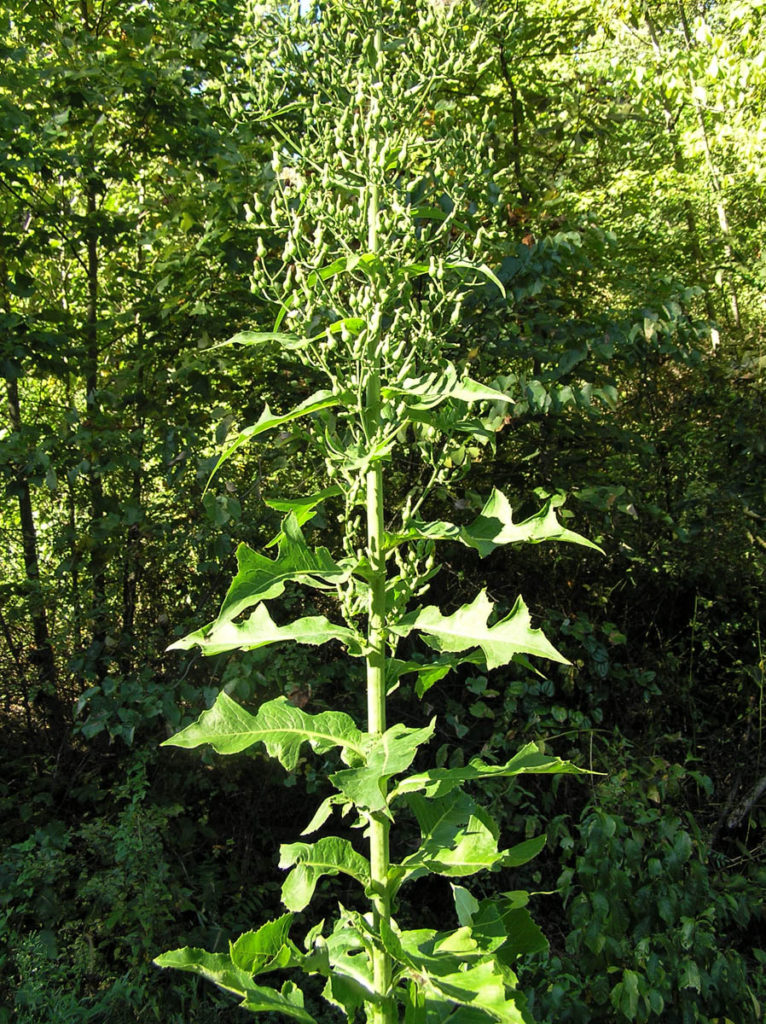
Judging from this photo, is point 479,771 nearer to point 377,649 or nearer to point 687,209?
point 377,649

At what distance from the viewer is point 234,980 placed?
1449mm

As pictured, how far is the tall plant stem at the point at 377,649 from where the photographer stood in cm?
161

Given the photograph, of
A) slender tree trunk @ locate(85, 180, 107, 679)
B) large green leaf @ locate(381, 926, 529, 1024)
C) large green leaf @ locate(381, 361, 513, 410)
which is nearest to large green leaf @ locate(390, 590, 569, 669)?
large green leaf @ locate(381, 361, 513, 410)

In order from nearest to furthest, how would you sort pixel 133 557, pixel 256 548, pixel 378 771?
1. pixel 378 771
2. pixel 256 548
3. pixel 133 557

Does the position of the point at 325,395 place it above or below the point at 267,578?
above

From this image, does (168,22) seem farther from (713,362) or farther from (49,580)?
(713,362)

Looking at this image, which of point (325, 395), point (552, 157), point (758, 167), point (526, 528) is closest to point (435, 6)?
point (325, 395)

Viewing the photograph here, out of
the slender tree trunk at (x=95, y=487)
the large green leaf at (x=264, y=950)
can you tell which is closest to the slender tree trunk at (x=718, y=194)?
the slender tree trunk at (x=95, y=487)

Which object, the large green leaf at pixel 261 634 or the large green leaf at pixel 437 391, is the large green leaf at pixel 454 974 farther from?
the large green leaf at pixel 437 391

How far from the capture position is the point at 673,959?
293 cm

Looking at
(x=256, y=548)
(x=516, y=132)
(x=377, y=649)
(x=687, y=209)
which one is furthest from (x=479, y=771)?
(x=687, y=209)

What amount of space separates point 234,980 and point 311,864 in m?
0.23

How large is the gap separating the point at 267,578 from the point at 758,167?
685 centimetres

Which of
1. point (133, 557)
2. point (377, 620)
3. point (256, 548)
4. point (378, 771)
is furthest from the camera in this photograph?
point (133, 557)
